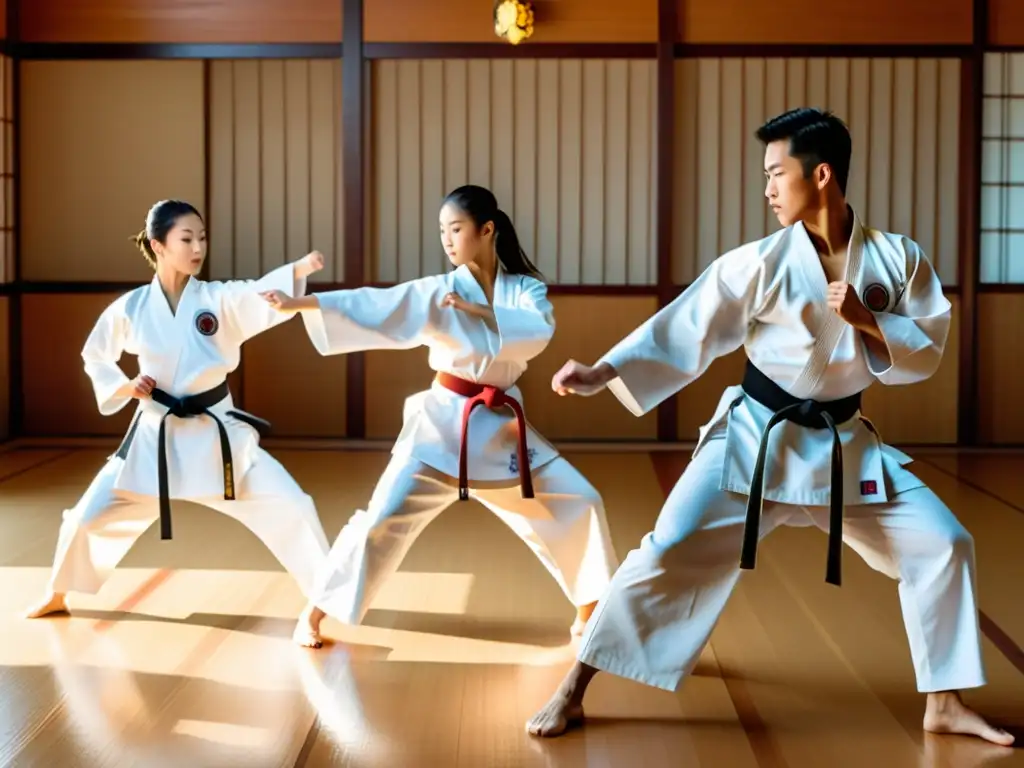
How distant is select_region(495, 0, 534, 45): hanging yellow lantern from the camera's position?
273 inches

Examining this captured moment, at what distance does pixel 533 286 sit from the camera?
11.2 feet

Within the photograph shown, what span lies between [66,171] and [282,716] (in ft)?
17.2

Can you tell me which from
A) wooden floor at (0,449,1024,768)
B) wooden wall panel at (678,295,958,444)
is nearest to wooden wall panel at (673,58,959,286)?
wooden wall panel at (678,295,958,444)

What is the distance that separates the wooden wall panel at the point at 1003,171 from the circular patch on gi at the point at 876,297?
4919 mm

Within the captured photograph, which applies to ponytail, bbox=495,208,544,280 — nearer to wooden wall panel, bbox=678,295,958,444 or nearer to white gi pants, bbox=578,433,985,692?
white gi pants, bbox=578,433,985,692

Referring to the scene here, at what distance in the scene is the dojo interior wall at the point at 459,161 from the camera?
711 centimetres

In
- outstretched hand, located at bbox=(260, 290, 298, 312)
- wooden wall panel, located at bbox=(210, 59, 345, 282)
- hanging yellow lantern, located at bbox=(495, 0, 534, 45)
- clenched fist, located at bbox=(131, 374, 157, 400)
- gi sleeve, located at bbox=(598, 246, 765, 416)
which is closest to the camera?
gi sleeve, located at bbox=(598, 246, 765, 416)

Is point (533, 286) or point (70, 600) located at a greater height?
point (533, 286)

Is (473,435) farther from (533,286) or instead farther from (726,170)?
(726,170)

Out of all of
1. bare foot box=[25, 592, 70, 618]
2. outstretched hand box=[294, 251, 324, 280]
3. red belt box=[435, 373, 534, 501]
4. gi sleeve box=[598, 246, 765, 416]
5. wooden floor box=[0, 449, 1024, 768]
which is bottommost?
wooden floor box=[0, 449, 1024, 768]

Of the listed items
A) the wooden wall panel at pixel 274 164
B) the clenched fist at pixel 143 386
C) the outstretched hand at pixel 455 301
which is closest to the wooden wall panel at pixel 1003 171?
the wooden wall panel at pixel 274 164

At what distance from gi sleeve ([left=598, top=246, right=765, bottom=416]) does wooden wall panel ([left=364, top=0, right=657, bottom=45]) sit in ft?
15.2

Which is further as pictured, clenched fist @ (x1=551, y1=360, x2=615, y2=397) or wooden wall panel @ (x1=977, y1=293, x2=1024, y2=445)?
wooden wall panel @ (x1=977, y1=293, x2=1024, y2=445)

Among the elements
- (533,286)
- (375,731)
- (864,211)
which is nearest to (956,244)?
(864,211)
